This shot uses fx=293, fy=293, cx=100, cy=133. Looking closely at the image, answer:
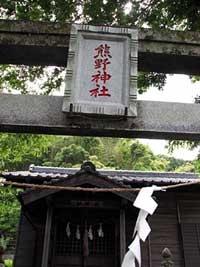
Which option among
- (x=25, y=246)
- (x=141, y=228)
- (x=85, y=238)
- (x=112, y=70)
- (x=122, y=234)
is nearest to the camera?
(x=141, y=228)

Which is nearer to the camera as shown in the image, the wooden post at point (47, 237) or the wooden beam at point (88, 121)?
the wooden beam at point (88, 121)

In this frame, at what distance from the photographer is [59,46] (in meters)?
3.41

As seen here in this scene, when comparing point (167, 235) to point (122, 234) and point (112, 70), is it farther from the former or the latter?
point (112, 70)

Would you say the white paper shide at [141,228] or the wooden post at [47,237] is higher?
the wooden post at [47,237]

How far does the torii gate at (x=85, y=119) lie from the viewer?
3025 mm

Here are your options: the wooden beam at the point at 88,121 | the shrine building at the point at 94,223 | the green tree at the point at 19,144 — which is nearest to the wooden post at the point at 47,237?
the shrine building at the point at 94,223

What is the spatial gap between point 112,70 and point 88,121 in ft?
2.40

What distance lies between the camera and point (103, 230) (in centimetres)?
775

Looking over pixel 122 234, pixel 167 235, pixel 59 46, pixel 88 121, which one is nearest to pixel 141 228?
pixel 88 121

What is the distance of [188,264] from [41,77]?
632cm

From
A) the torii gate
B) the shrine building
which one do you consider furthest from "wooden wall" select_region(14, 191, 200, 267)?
the torii gate

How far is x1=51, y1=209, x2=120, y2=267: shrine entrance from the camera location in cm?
728

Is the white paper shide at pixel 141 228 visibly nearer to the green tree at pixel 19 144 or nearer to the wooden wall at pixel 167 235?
the wooden wall at pixel 167 235

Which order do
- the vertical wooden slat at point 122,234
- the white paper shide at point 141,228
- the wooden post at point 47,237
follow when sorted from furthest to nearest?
the vertical wooden slat at point 122,234, the wooden post at point 47,237, the white paper shide at point 141,228
